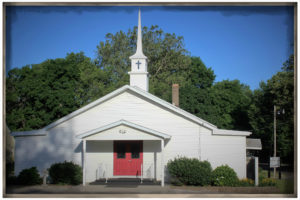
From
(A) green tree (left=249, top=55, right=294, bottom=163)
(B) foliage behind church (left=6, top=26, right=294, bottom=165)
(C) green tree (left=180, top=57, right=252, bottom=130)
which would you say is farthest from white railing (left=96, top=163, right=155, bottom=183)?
(C) green tree (left=180, top=57, right=252, bottom=130)

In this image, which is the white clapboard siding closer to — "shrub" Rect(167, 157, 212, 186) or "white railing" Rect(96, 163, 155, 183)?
"white railing" Rect(96, 163, 155, 183)

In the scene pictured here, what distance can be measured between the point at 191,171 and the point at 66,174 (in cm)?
613

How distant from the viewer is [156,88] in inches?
1762

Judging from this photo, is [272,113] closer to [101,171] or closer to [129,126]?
[101,171]

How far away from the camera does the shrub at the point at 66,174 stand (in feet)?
63.1

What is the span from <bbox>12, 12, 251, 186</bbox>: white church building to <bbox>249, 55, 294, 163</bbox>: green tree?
1213 centimetres

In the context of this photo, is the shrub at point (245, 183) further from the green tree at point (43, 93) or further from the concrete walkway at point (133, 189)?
the green tree at point (43, 93)

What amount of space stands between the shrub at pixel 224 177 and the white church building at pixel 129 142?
Answer: 1300 millimetres

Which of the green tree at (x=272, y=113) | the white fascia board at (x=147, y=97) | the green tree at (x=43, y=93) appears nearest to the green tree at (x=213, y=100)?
the green tree at (x=272, y=113)

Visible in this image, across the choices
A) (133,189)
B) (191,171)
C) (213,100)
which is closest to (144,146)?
(191,171)

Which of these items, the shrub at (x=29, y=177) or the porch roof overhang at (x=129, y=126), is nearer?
the porch roof overhang at (x=129, y=126)

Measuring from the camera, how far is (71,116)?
20547 millimetres

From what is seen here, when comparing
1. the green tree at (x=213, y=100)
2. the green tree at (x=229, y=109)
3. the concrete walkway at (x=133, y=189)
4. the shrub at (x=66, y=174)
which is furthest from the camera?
the green tree at (x=229, y=109)

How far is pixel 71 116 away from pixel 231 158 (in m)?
8.65
